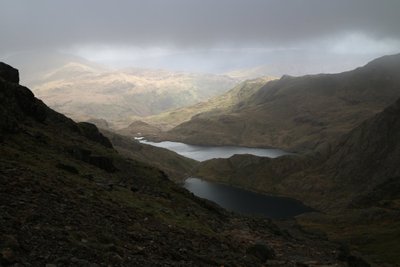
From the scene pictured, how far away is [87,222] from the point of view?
28375 millimetres

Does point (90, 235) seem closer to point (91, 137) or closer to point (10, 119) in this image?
point (10, 119)

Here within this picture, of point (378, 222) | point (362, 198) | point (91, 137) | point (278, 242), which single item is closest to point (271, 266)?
point (278, 242)

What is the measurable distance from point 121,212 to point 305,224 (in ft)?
402

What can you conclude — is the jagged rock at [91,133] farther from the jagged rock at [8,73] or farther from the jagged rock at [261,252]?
the jagged rock at [261,252]

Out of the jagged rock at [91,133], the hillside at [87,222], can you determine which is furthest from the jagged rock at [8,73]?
the hillside at [87,222]

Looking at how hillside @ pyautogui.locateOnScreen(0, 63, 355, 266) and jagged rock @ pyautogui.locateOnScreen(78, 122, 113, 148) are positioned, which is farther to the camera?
jagged rock @ pyautogui.locateOnScreen(78, 122, 113, 148)

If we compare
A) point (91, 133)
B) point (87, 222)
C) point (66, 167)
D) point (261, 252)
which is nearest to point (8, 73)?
point (91, 133)

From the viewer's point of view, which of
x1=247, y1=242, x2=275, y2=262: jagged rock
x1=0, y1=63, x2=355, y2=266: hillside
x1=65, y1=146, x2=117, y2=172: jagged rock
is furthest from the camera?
x1=65, y1=146, x2=117, y2=172: jagged rock

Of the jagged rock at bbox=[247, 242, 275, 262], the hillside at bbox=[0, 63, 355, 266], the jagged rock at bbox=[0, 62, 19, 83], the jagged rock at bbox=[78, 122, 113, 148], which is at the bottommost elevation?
the jagged rock at bbox=[247, 242, 275, 262]

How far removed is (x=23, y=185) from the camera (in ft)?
99.2

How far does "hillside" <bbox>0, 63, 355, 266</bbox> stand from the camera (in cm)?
2202

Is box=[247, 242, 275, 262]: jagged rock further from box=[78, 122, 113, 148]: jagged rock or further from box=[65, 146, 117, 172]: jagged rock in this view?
box=[78, 122, 113, 148]: jagged rock

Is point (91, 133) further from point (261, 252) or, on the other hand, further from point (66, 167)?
point (261, 252)

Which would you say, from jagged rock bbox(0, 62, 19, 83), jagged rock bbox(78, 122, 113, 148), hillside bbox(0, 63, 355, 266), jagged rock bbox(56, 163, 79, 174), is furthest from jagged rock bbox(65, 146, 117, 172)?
jagged rock bbox(78, 122, 113, 148)
